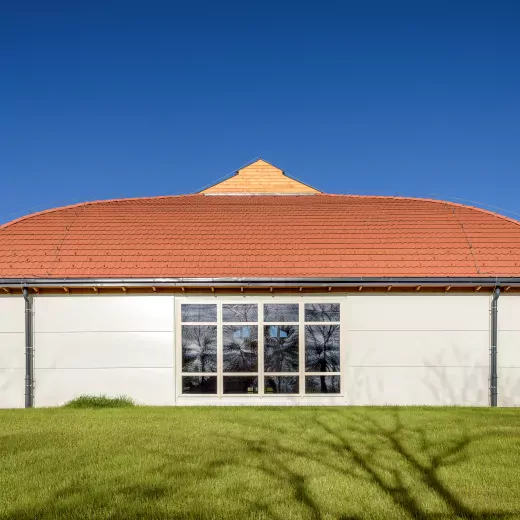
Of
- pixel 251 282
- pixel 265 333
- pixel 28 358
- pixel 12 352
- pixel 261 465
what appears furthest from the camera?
pixel 265 333

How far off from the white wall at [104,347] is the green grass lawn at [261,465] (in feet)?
4.95

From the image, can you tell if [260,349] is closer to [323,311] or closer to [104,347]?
[323,311]

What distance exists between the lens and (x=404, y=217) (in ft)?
47.4

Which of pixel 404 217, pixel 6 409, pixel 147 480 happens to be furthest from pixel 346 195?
pixel 147 480

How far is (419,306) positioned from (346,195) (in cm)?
630

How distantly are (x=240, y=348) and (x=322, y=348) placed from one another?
6.36 feet

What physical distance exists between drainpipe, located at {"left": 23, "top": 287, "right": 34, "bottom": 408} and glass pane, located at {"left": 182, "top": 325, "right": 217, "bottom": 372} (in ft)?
11.5

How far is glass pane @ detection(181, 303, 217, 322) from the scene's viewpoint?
1265 centimetres

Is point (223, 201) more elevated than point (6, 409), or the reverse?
point (223, 201)

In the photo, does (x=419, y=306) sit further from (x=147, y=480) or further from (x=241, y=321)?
(x=147, y=480)

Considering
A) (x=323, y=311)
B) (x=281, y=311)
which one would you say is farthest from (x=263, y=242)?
(x=323, y=311)

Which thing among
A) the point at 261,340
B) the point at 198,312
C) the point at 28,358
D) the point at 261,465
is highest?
the point at 198,312

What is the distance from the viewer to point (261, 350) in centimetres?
1252

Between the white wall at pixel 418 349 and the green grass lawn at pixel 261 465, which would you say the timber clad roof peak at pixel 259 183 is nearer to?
the white wall at pixel 418 349
